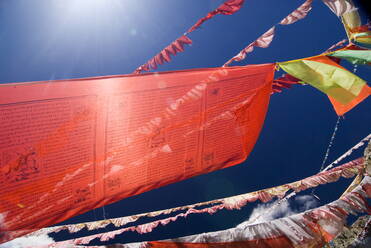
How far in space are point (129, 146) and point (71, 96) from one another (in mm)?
364

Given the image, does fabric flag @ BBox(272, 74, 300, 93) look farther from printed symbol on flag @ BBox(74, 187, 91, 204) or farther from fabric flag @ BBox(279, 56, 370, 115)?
printed symbol on flag @ BBox(74, 187, 91, 204)

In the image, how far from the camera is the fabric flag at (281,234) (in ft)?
2.64

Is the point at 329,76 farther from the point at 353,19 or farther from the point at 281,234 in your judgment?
the point at 281,234

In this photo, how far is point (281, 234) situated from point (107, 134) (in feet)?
2.84

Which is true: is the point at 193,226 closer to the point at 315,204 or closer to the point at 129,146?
the point at 315,204

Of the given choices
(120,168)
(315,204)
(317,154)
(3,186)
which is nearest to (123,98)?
(120,168)

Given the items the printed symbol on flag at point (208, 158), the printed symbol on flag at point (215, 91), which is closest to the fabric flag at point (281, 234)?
the printed symbol on flag at point (208, 158)

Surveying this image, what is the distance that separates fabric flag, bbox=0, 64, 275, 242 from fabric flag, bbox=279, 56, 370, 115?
0.58ft

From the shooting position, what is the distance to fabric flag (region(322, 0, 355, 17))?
1349mm

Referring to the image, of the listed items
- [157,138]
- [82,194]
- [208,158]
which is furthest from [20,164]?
[208,158]

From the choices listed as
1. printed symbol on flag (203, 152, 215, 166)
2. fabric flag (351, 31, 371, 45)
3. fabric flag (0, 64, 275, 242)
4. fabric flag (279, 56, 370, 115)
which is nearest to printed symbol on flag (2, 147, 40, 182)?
fabric flag (0, 64, 275, 242)

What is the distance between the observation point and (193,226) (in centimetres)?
356

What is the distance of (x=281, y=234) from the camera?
2.85 ft

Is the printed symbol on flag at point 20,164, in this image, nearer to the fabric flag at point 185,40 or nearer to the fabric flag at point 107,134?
the fabric flag at point 107,134
